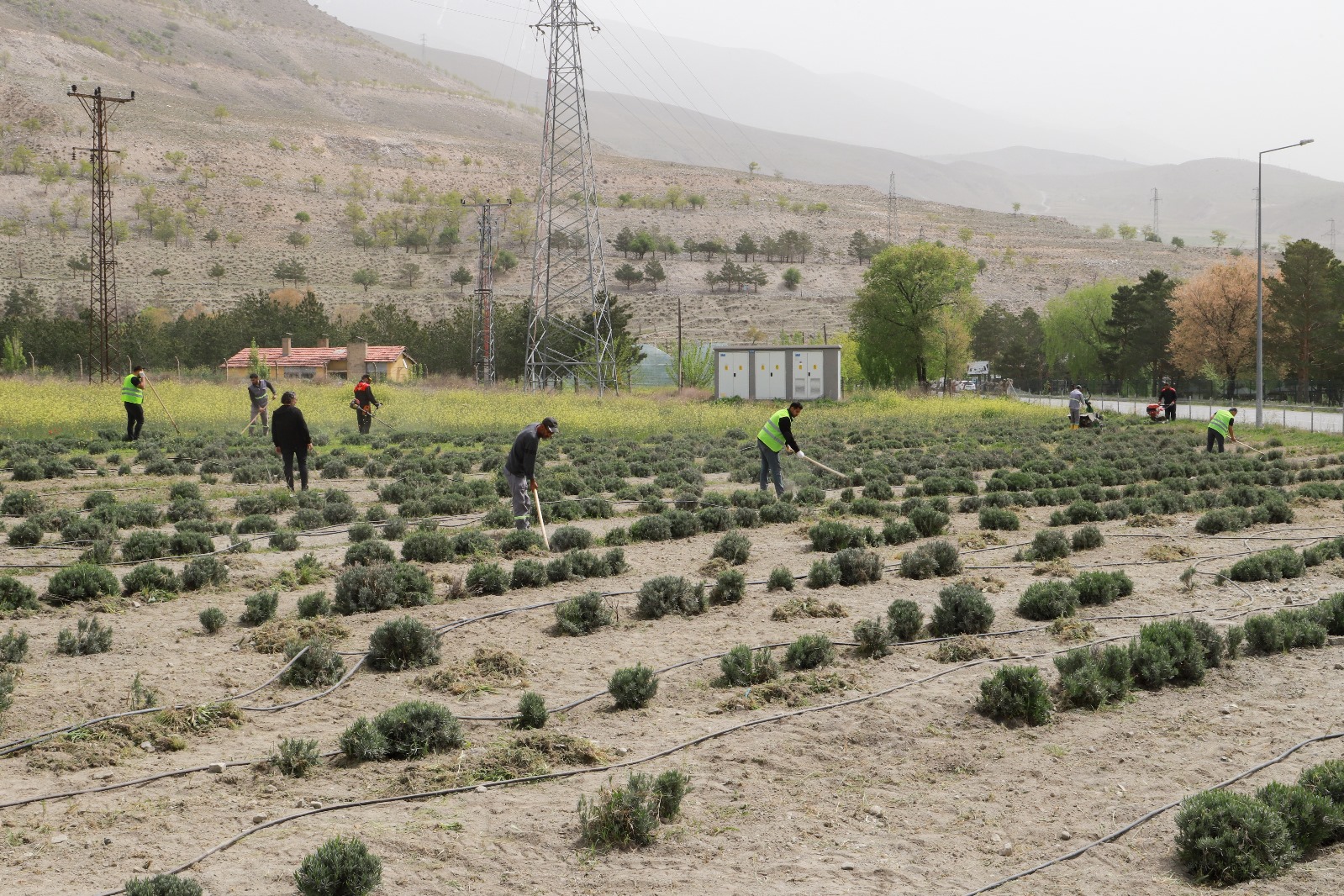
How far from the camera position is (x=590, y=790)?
7363mm

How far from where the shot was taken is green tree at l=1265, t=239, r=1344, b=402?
74.8 meters

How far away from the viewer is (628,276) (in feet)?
420

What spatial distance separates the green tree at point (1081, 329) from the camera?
10506 cm

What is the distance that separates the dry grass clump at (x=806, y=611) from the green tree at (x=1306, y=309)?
72286 mm

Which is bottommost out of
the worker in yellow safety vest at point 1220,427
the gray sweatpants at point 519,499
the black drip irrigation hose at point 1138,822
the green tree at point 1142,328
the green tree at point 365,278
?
the black drip irrigation hose at point 1138,822

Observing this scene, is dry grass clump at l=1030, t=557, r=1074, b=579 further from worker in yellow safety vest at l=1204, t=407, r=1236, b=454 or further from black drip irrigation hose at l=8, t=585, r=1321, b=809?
worker in yellow safety vest at l=1204, t=407, r=1236, b=454

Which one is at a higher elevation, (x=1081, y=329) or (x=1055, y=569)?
(x=1081, y=329)

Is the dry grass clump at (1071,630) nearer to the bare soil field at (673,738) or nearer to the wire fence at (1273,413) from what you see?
the bare soil field at (673,738)

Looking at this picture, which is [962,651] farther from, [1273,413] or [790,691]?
[1273,413]

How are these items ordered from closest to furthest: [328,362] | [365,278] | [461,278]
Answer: [328,362] < [365,278] < [461,278]

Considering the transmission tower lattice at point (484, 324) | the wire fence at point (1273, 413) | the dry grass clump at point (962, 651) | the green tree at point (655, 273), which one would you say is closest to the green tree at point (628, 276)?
the green tree at point (655, 273)

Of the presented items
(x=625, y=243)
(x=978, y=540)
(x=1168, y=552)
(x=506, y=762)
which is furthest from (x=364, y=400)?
(x=625, y=243)

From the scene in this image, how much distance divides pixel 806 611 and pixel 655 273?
118911 millimetres

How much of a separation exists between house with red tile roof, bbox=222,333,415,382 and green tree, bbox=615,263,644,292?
42.6m
